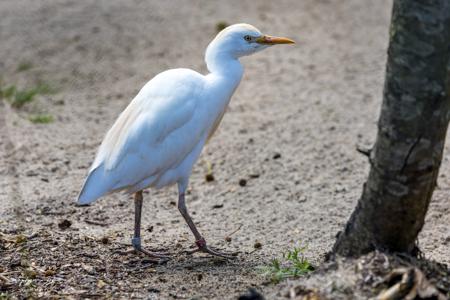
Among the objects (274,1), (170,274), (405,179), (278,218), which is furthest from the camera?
(274,1)

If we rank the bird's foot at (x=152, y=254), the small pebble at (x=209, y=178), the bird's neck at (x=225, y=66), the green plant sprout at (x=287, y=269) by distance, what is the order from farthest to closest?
the small pebble at (x=209, y=178)
the bird's neck at (x=225, y=66)
the bird's foot at (x=152, y=254)
the green plant sprout at (x=287, y=269)

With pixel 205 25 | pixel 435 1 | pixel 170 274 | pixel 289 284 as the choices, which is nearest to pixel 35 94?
pixel 205 25

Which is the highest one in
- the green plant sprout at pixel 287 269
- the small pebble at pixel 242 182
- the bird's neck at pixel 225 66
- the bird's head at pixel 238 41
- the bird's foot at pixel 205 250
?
the bird's head at pixel 238 41

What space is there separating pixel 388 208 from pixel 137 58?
248 inches

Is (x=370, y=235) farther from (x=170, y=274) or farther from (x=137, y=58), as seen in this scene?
(x=137, y=58)

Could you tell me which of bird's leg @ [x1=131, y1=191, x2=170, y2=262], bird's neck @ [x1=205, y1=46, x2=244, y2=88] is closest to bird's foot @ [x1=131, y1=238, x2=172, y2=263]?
bird's leg @ [x1=131, y1=191, x2=170, y2=262]

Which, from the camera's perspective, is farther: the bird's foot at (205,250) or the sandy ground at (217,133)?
the sandy ground at (217,133)

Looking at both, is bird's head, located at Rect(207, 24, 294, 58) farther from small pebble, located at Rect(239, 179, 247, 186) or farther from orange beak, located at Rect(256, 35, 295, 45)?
small pebble, located at Rect(239, 179, 247, 186)

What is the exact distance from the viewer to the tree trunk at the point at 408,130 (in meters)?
3.72

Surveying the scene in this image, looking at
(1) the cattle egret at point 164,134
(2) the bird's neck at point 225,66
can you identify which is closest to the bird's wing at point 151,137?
(1) the cattle egret at point 164,134

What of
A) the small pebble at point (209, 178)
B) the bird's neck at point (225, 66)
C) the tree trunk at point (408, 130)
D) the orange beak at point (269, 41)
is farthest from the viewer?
the small pebble at point (209, 178)

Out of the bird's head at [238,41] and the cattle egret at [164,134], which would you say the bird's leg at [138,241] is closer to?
the cattle egret at [164,134]

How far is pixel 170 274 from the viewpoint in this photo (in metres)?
4.88

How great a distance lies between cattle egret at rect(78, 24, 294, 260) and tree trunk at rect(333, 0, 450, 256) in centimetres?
145
